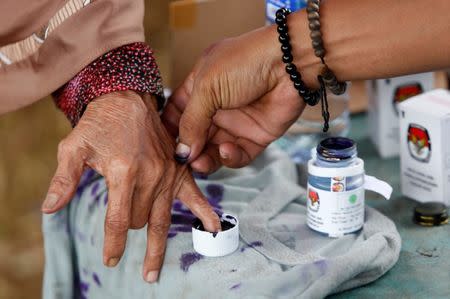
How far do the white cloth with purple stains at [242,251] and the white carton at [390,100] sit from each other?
0.20m

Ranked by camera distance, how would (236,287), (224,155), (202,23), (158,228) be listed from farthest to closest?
(202,23) < (224,155) < (158,228) < (236,287)

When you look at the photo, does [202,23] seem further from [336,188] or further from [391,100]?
[336,188]

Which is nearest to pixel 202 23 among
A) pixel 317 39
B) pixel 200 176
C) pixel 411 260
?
pixel 200 176

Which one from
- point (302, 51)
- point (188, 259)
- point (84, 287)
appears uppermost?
point (302, 51)

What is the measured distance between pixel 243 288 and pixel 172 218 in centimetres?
22

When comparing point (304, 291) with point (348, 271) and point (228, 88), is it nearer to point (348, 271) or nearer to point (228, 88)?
point (348, 271)

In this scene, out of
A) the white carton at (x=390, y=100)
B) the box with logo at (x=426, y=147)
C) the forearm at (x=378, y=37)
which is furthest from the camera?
the white carton at (x=390, y=100)

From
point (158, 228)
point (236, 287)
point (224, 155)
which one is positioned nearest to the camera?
point (236, 287)

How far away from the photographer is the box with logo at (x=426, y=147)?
41.2 inches

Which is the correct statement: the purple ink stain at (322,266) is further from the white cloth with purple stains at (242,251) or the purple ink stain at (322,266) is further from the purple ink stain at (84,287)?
the purple ink stain at (84,287)

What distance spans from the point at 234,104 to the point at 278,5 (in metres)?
0.25

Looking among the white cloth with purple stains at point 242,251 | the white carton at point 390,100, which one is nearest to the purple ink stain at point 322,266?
the white cloth with purple stains at point 242,251

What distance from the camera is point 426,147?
3.51ft

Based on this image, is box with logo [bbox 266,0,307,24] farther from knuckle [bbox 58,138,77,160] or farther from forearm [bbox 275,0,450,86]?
knuckle [bbox 58,138,77,160]
